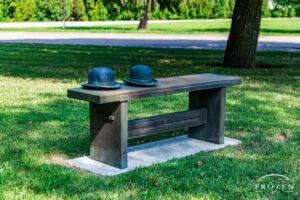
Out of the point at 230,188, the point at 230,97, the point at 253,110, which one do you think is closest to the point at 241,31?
the point at 230,97

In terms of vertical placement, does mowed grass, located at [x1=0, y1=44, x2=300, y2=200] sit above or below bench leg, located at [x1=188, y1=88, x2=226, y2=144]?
below

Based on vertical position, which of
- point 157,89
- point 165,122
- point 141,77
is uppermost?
point 141,77

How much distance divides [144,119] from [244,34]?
753cm

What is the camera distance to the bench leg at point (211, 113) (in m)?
5.13

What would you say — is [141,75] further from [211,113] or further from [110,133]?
[211,113]

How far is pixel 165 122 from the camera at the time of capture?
482cm

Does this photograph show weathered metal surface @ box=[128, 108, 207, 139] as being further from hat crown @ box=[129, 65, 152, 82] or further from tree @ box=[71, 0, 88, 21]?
tree @ box=[71, 0, 88, 21]

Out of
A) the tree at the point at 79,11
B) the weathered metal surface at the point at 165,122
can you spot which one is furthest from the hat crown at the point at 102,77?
the tree at the point at 79,11

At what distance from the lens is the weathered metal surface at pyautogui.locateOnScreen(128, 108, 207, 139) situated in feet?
14.8

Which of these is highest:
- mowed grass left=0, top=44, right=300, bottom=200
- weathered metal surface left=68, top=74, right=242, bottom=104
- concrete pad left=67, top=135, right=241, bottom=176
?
weathered metal surface left=68, top=74, right=242, bottom=104

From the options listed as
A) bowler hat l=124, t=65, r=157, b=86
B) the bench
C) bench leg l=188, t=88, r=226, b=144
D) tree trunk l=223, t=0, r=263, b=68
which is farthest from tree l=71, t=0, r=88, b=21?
bowler hat l=124, t=65, r=157, b=86

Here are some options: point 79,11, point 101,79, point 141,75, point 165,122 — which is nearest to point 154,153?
point 165,122

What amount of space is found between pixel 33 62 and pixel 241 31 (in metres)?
5.76

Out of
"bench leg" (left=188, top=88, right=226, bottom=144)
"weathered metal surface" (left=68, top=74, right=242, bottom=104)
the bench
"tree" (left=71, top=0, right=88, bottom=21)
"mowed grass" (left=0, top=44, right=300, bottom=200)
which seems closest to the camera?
"mowed grass" (left=0, top=44, right=300, bottom=200)
